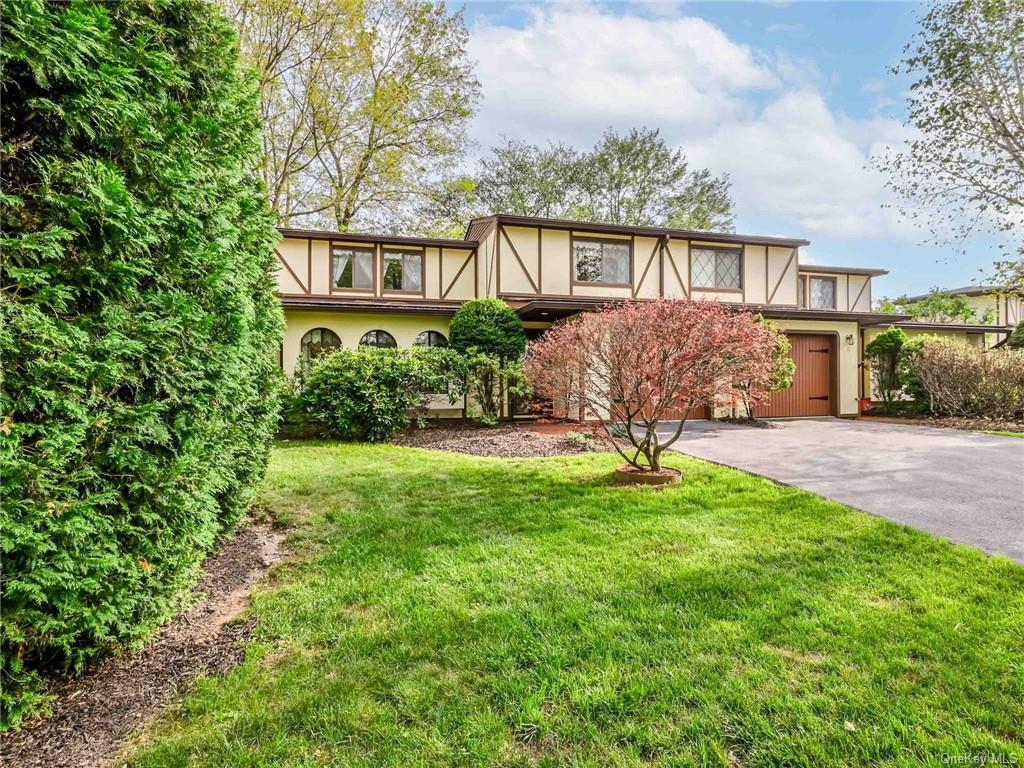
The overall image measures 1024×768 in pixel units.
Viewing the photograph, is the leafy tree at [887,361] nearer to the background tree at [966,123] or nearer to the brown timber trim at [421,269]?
the background tree at [966,123]

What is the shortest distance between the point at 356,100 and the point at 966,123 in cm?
1789

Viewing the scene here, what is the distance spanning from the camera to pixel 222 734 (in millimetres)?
1918

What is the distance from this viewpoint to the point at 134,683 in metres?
2.25

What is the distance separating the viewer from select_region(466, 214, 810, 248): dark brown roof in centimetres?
1352

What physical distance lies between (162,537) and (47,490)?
2.49ft

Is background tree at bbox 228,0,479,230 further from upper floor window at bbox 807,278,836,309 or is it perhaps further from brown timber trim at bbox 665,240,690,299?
upper floor window at bbox 807,278,836,309

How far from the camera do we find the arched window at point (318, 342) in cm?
1274

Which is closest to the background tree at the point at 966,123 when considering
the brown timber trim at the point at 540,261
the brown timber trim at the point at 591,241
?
the brown timber trim at the point at 591,241

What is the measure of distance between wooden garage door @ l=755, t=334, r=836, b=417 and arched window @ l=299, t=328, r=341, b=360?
1220cm

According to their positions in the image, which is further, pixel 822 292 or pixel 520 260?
pixel 822 292

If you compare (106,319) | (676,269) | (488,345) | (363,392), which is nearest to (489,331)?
(488,345)

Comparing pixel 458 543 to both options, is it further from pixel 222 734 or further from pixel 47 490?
pixel 47 490

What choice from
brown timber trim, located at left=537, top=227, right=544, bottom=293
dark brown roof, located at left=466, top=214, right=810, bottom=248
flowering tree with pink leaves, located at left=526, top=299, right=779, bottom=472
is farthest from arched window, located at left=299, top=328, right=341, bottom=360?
flowering tree with pink leaves, located at left=526, top=299, right=779, bottom=472

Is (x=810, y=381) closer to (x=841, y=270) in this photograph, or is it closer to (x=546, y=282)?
(x=841, y=270)
